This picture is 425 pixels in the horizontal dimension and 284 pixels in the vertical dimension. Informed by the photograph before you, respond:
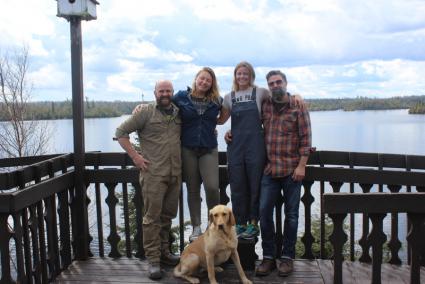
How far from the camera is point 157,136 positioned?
3.98 m

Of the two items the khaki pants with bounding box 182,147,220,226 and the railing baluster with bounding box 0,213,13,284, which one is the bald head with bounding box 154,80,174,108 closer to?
the khaki pants with bounding box 182,147,220,226

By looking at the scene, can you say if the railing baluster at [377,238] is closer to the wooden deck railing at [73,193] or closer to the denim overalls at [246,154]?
the wooden deck railing at [73,193]

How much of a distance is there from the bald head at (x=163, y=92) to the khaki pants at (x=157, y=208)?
0.65 m

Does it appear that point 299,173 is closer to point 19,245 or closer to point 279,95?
point 279,95

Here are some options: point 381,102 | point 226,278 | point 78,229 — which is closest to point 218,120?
point 226,278

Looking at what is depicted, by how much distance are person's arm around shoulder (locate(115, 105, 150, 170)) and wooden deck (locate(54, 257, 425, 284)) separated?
105 cm

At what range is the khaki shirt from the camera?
3949 millimetres

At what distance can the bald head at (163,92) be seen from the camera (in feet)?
12.9

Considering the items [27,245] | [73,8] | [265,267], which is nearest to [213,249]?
[265,267]

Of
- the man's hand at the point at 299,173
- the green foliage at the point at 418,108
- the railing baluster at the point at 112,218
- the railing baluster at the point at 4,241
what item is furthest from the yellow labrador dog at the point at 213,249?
the green foliage at the point at 418,108

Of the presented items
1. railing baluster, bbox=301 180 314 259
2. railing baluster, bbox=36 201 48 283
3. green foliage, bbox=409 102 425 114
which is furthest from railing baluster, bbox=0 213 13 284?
green foliage, bbox=409 102 425 114

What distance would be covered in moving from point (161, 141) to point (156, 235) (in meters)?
0.87

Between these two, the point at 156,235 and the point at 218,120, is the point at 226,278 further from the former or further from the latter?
the point at 218,120

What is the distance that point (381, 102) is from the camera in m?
69.1
